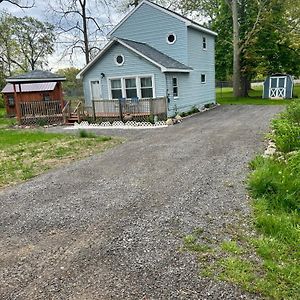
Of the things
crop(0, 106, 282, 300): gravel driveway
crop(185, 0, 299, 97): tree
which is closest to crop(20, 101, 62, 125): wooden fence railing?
crop(0, 106, 282, 300): gravel driveway

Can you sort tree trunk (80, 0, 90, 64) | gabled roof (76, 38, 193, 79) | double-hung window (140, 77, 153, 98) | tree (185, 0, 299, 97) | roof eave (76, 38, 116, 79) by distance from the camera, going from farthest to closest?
tree trunk (80, 0, 90, 64)
tree (185, 0, 299, 97)
double-hung window (140, 77, 153, 98)
roof eave (76, 38, 116, 79)
gabled roof (76, 38, 193, 79)

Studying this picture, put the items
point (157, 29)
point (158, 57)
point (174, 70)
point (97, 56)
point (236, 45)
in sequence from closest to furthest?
1. point (174, 70)
2. point (97, 56)
3. point (158, 57)
4. point (157, 29)
5. point (236, 45)

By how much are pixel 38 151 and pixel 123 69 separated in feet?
27.9

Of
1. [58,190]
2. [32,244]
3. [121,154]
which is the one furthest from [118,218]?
[121,154]

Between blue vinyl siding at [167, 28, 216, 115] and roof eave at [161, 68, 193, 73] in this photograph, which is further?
blue vinyl siding at [167, 28, 216, 115]

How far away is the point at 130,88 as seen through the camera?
17.1 metres

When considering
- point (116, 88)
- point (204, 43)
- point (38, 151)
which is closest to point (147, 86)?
point (116, 88)

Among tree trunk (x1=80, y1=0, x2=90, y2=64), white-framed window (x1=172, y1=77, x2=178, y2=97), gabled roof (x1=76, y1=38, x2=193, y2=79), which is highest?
tree trunk (x1=80, y1=0, x2=90, y2=64)

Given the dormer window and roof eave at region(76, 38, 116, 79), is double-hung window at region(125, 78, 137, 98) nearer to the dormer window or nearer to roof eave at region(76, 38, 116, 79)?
roof eave at region(76, 38, 116, 79)

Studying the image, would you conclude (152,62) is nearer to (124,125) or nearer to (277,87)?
(124,125)

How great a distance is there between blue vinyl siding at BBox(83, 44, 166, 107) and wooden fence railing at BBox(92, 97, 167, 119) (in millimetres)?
1249

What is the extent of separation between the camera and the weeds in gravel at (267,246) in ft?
9.58

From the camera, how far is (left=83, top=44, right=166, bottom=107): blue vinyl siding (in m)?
16.2

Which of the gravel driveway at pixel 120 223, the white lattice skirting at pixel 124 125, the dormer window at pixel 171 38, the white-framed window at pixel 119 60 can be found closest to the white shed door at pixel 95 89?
the white-framed window at pixel 119 60
